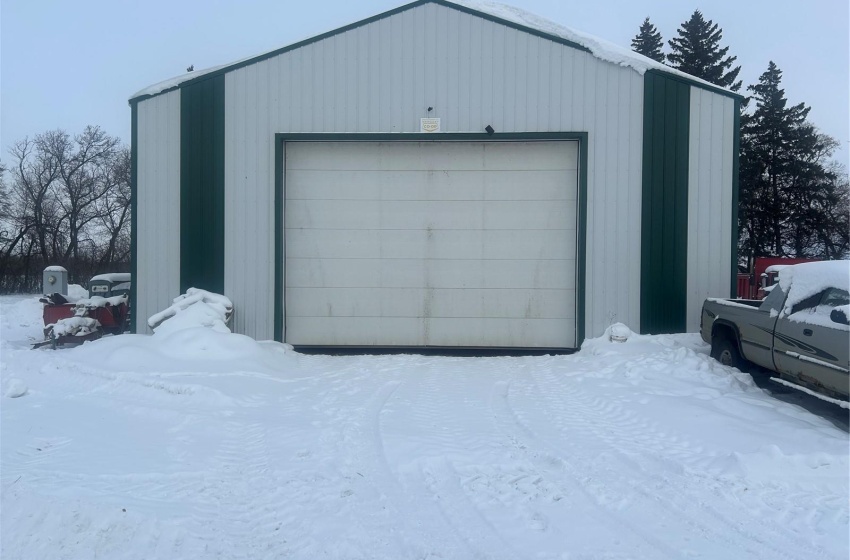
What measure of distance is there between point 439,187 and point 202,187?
15.1ft

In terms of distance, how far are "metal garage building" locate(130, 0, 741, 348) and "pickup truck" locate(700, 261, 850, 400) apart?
3422mm

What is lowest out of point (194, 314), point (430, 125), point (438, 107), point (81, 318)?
point (81, 318)

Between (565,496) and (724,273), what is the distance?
9.33m

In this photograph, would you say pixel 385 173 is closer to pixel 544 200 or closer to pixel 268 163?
pixel 268 163

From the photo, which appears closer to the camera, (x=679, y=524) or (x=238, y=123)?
(x=679, y=524)

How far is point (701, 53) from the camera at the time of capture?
147 feet

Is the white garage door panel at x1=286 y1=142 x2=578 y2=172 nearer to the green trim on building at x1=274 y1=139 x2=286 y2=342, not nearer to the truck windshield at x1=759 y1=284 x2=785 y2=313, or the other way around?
the green trim on building at x1=274 y1=139 x2=286 y2=342

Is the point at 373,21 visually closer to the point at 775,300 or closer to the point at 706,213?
the point at 706,213

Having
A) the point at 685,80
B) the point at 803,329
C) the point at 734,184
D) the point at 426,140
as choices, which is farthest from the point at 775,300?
the point at 426,140

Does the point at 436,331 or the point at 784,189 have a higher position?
the point at 784,189

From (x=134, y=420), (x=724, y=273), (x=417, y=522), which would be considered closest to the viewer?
(x=417, y=522)

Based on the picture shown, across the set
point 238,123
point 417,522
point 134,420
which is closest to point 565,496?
point 417,522

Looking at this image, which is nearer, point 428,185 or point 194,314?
point 194,314

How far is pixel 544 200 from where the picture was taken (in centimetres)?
1371
